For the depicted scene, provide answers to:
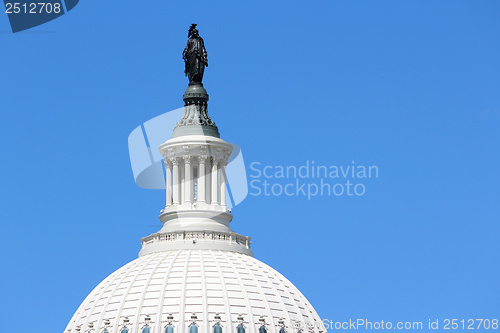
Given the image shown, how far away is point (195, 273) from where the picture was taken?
15800cm

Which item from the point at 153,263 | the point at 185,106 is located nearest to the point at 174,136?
the point at 185,106

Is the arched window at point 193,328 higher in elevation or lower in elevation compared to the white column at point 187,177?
lower

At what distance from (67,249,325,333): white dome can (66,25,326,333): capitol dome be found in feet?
0.28

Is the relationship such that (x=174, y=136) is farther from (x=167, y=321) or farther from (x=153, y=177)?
(x=167, y=321)

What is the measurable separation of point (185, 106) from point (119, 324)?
90.9 feet

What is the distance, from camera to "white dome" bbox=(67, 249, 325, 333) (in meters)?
154

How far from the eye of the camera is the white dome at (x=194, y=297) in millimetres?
154250

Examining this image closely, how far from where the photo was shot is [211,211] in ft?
544

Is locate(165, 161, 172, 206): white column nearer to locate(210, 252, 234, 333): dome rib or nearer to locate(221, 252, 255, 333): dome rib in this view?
locate(221, 252, 255, 333): dome rib

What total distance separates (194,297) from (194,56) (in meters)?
27.8

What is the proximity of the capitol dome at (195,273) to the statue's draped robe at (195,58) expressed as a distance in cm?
13

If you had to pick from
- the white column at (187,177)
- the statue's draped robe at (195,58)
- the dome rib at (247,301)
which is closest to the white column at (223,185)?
the white column at (187,177)

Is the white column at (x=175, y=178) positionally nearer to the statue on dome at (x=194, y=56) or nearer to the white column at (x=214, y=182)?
the white column at (x=214, y=182)

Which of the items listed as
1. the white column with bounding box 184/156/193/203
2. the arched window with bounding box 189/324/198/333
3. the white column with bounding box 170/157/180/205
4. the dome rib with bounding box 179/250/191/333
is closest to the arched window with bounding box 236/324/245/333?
the arched window with bounding box 189/324/198/333
